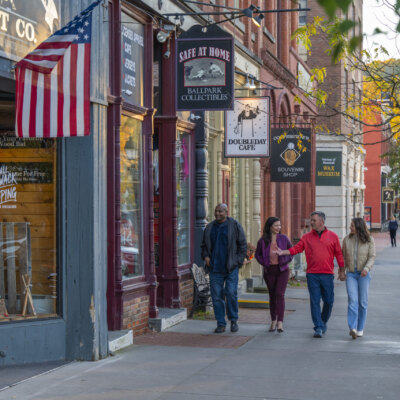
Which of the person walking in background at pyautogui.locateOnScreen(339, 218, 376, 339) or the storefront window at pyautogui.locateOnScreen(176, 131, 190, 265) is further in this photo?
the storefront window at pyautogui.locateOnScreen(176, 131, 190, 265)

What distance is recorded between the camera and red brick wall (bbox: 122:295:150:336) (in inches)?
426

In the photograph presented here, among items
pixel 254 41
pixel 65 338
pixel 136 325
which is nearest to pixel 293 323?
pixel 136 325

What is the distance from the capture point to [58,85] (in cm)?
862

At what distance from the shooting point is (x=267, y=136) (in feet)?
55.5

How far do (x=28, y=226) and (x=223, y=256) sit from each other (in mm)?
3232

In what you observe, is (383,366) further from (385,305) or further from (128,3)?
(385,305)

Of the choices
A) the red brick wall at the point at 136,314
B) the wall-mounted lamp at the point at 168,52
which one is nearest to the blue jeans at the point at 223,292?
the red brick wall at the point at 136,314

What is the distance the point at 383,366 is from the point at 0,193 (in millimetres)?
4786

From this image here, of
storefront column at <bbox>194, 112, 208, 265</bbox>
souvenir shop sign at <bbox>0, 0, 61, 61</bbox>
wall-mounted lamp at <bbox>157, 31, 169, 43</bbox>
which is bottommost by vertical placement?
storefront column at <bbox>194, 112, 208, 265</bbox>

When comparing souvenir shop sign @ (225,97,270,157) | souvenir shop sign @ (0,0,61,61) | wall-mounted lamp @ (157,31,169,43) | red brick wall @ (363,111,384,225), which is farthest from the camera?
red brick wall @ (363,111,384,225)

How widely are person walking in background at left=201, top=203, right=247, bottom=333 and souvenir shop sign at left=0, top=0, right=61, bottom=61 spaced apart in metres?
3.88

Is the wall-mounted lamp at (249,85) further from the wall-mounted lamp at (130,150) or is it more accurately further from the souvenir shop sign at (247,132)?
the wall-mounted lamp at (130,150)

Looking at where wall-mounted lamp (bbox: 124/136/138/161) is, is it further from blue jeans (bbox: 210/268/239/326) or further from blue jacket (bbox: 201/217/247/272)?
blue jeans (bbox: 210/268/239/326)

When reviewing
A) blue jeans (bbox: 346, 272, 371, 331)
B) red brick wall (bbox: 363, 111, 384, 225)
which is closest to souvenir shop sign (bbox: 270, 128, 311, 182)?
blue jeans (bbox: 346, 272, 371, 331)
